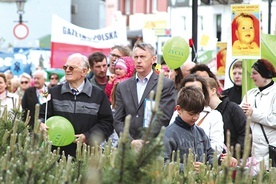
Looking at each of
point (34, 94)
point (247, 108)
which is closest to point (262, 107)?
point (247, 108)

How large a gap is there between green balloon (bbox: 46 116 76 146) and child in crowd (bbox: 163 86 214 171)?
1863mm

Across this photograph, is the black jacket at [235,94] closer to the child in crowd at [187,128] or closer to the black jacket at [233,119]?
the black jacket at [233,119]

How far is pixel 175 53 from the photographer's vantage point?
11750mm

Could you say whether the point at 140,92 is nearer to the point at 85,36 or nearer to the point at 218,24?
the point at 85,36

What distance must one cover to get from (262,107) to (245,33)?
169cm

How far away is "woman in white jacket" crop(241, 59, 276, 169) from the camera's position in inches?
350

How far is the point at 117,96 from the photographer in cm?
887

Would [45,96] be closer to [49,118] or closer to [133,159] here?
[49,118]

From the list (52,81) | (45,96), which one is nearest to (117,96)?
(45,96)

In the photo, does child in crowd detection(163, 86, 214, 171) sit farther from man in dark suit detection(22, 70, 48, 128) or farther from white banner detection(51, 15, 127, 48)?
white banner detection(51, 15, 127, 48)

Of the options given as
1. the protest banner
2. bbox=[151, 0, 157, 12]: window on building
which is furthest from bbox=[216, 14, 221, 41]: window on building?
the protest banner

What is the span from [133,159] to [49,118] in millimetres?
5521

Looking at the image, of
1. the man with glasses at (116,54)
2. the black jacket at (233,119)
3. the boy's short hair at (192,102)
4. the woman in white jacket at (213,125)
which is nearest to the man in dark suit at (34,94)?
the man with glasses at (116,54)

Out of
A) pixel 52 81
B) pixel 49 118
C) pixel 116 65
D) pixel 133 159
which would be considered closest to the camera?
pixel 133 159
